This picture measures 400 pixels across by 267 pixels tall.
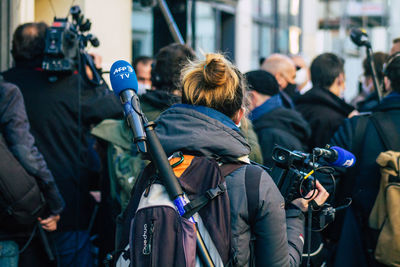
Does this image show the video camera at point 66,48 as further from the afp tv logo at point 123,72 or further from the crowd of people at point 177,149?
the afp tv logo at point 123,72

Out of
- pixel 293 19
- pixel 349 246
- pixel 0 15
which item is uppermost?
pixel 293 19

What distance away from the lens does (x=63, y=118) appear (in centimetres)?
363

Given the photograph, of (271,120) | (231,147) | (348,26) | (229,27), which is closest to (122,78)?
(231,147)

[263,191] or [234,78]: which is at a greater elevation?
[234,78]

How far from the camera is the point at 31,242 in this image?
10.8 feet

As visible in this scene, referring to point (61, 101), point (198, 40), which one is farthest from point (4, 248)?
point (198, 40)

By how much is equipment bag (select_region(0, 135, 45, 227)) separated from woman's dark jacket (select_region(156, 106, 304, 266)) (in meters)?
1.24

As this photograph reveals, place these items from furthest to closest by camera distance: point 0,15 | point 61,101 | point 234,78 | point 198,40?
point 198,40
point 0,15
point 61,101
point 234,78

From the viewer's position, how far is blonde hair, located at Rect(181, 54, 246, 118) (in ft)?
6.97

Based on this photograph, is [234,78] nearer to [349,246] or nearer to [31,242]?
[349,246]

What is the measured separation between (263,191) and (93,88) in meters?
2.19

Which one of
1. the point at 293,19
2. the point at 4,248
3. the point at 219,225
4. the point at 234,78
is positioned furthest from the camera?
the point at 293,19

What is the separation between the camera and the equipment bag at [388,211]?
9.55ft

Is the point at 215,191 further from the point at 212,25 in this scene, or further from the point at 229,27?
the point at 229,27
